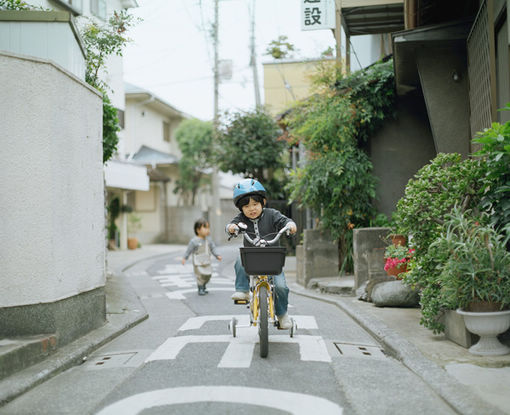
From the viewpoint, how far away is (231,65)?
24.3 m

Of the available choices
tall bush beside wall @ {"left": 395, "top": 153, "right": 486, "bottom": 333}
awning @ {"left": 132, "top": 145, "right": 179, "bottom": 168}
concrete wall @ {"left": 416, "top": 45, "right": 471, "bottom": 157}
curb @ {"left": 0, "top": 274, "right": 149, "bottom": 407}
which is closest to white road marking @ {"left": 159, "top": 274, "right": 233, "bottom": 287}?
curb @ {"left": 0, "top": 274, "right": 149, "bottom": 407}

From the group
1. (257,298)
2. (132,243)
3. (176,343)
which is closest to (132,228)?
(132,243)

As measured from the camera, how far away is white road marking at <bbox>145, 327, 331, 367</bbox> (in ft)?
17.4

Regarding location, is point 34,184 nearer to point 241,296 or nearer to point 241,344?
point 241,296

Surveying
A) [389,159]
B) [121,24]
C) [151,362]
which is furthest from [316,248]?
[151,362]

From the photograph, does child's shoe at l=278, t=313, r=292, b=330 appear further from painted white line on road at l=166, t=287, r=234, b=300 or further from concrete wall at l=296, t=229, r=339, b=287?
concrete wall at l=296, t=229, r=339, b=287

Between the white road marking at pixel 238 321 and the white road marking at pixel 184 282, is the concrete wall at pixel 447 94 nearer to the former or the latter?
the white road marking at pixel 238 321

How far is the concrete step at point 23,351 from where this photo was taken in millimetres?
4754

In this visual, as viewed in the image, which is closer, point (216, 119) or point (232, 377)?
point (232, 377)

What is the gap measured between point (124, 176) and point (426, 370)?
20.0 meters

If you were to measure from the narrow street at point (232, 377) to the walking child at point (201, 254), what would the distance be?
328 centimetres

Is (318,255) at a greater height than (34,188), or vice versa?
(34,188)

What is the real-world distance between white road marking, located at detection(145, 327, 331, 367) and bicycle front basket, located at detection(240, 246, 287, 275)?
34.1 inches

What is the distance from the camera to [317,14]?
1273 centimetres
